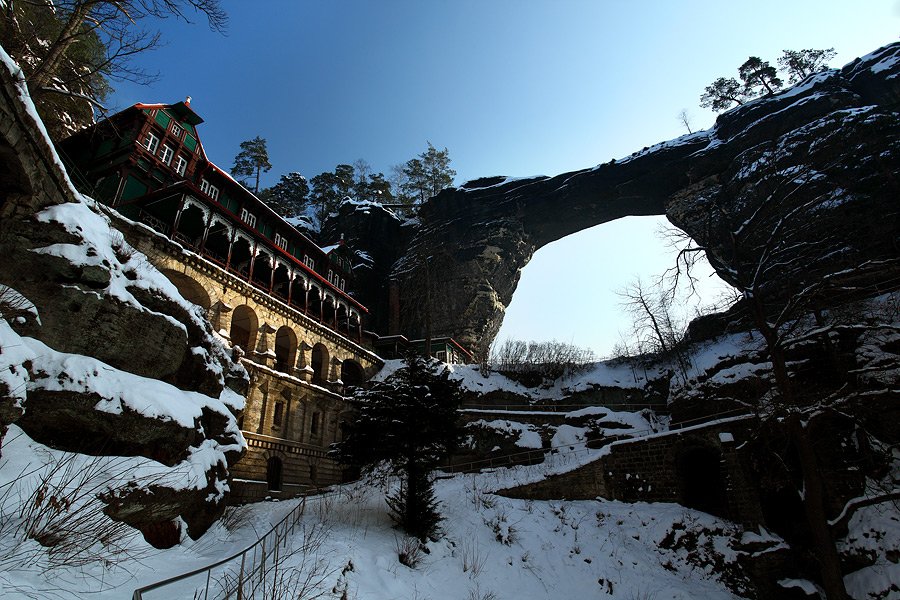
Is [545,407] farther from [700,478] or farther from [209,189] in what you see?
[209,189]

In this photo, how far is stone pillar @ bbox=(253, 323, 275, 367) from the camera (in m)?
26.7

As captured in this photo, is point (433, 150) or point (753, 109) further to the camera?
point (433, 150)

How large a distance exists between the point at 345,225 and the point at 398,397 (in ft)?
139

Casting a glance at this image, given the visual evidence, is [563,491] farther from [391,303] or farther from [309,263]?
[391,303]

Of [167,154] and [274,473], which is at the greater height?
[167,154]

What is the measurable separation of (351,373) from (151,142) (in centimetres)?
2168

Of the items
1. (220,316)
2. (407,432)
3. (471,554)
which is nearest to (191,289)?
(220,316)

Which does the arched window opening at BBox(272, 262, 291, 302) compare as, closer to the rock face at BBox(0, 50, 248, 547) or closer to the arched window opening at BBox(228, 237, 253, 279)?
the arched window opening at BBox(228, 237, 253, 279)

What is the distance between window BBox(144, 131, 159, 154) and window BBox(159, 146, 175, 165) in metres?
0.49

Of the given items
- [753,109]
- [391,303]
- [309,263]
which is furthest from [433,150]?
[753,109]

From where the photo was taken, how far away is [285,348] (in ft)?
108

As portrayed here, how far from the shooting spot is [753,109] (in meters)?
39.8

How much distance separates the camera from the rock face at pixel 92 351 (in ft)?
22.8

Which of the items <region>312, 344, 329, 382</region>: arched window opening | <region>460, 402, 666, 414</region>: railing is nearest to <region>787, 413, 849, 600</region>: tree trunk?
<region>460, 402, 666, 414</region>: railing
